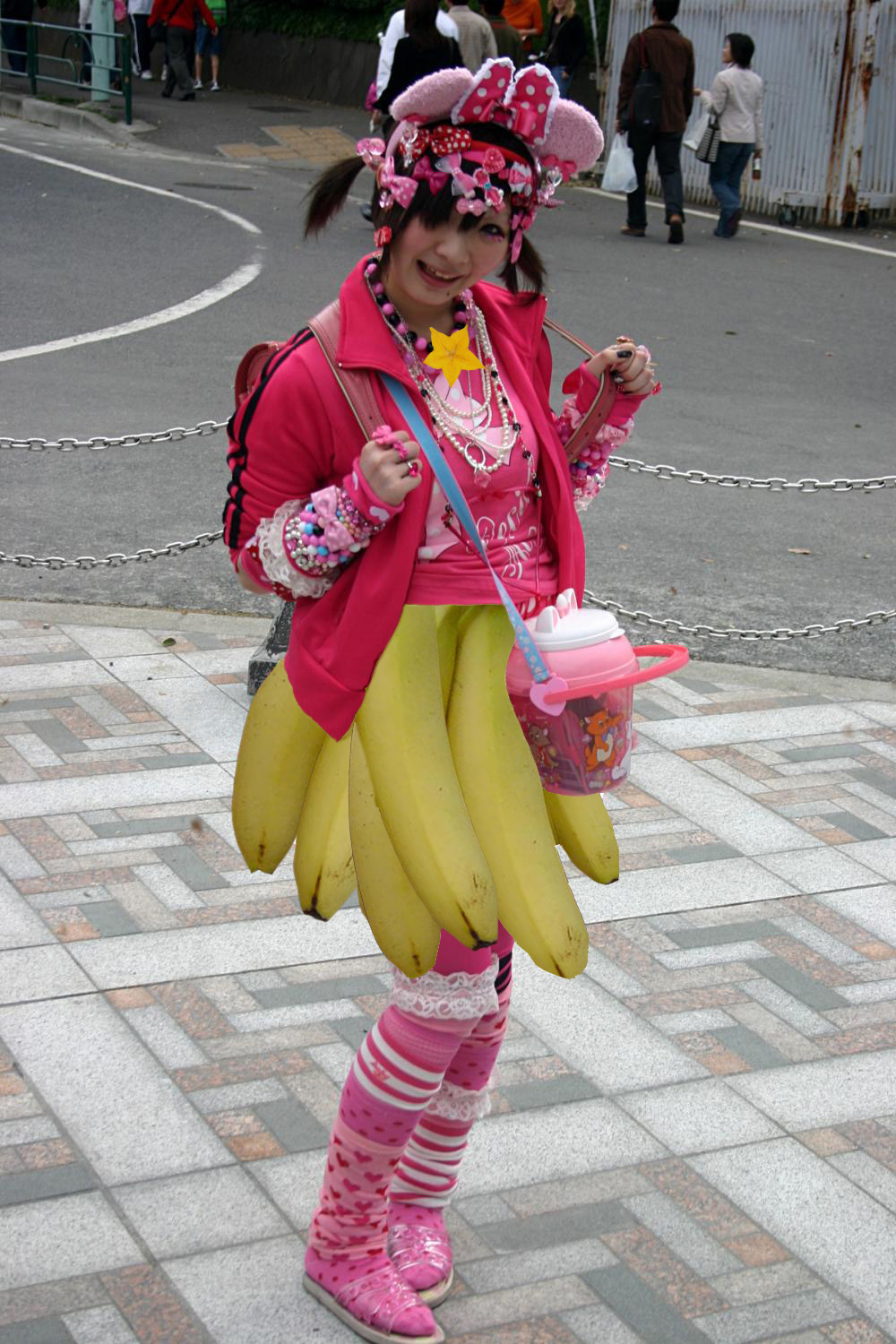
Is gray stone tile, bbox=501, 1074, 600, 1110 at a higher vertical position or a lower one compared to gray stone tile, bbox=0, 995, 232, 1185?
lower

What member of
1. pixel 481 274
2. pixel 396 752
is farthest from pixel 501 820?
pixel 481 274

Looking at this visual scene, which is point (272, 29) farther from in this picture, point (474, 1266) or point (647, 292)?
point (474, 1266)

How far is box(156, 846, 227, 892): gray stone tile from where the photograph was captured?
4.43m

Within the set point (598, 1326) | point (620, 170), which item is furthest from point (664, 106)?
point (598, 1326)

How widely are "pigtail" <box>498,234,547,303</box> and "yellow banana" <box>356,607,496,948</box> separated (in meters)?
0.66

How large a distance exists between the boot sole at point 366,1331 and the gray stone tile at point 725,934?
1.57m

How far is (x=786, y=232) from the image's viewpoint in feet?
58.7

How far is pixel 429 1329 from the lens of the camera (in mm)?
2893

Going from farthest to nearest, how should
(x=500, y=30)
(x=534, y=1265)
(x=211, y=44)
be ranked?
1. (x=211, y=44)
2. (x=500, y=30)
3. (x=534, y=1265)

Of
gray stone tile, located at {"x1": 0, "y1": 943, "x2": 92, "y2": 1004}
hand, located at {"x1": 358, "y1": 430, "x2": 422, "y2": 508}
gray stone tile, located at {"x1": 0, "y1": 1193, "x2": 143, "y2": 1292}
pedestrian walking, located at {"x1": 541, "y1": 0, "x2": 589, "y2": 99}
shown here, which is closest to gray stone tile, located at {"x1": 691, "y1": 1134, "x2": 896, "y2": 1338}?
gray stone tile, located at {"x1": 0, "y1": 1193, "x2": 143, "y2": 1292}

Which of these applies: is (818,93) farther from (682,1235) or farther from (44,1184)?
(44,1184)

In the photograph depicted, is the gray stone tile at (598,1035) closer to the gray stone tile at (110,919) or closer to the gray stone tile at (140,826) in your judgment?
the gray stone tile at (110,919)

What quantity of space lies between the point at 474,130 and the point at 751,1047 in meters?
2.15

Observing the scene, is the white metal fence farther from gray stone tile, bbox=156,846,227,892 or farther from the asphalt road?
gray stone tile, bbox=156,846,227,892
